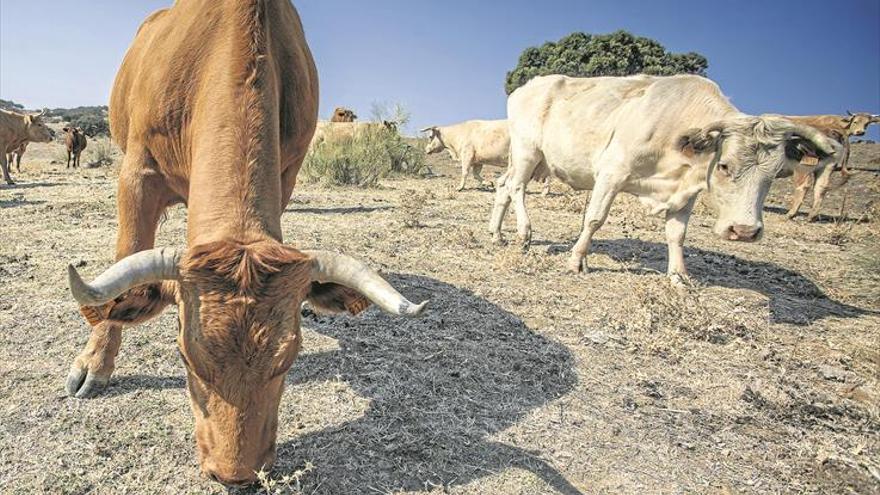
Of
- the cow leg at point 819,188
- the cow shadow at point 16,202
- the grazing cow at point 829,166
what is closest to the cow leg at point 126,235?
the cow shadow at point 16,202

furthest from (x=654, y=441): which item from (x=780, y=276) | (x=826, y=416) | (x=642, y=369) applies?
(x=780, y=276)

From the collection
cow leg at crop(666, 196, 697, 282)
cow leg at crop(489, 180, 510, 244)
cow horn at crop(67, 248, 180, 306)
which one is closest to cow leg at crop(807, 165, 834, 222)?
cow leg at crop(666, 196, 697, 282)

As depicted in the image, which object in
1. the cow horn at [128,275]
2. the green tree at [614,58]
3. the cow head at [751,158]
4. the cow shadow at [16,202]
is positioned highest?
the green tree at [614,58]

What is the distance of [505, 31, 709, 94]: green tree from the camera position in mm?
30844

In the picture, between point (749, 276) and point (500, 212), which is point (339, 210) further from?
point (749, 276)

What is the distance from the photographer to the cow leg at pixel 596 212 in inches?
228

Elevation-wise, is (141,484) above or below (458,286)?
below

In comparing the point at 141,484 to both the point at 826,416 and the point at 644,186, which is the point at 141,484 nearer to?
the point at 826,416

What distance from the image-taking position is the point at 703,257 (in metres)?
7.27

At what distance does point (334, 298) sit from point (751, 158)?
4.42m

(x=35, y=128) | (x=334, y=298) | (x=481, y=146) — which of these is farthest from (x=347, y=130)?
(x=334, y=298)

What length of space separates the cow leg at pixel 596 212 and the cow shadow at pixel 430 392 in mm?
1783

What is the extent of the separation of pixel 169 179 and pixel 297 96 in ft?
3.30

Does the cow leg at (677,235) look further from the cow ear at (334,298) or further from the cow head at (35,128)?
the cow head at (35,128)
